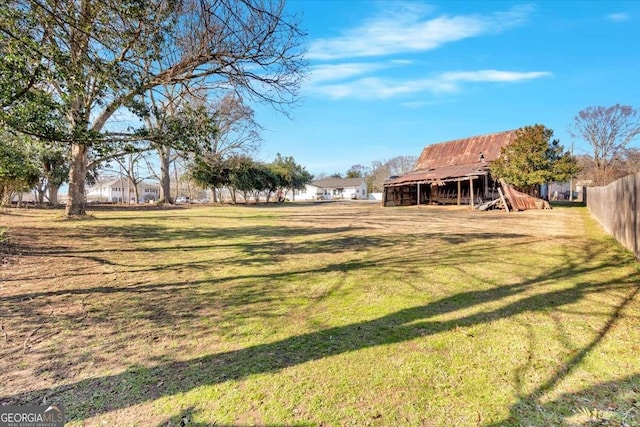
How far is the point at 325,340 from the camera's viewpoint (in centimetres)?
303

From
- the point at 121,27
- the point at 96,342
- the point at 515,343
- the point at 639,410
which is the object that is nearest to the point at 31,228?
the point at 121,27

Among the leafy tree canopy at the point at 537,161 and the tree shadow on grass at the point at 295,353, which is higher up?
the leafy tree canopy at the point at 537,161

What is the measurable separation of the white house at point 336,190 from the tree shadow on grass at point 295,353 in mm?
62929

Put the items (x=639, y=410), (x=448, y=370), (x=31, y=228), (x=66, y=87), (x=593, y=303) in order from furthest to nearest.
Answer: (x=31, y=228), (x=66, y=87), (x=593, y=303), (x=448, y=370), (x=639, y=410)

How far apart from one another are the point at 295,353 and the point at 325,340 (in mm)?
341

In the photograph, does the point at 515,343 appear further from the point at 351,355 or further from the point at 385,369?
the point at 351,355

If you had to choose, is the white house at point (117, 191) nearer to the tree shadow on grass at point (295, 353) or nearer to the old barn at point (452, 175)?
the old barn at point (452, 175)

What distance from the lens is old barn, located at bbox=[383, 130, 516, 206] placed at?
23.5 meters

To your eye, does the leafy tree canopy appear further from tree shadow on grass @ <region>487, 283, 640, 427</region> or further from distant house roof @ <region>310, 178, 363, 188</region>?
distant house roof @ <region>310, 178, 363, 188</region>

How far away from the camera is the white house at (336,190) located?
67.7 m

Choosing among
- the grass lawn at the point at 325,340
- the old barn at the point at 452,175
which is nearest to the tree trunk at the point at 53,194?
the grass lawn at the point at 325,340

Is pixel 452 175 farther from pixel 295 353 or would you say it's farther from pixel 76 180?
pixel 295 353

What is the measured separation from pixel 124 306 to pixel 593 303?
5265mm

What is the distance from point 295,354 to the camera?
2.78 meters
